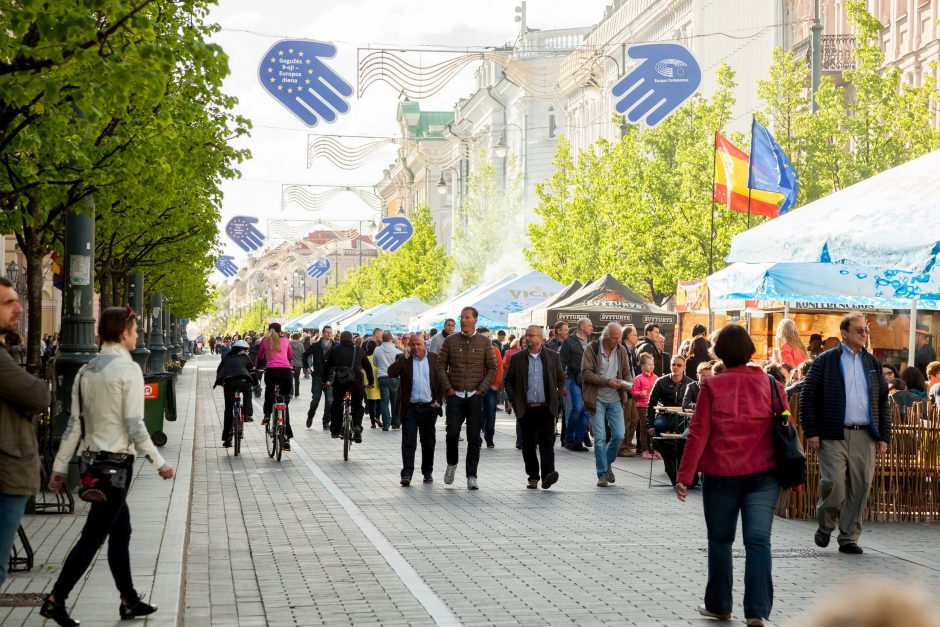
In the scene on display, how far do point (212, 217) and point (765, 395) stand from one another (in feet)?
68.4

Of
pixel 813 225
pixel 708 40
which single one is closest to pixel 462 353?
pixel 813 225

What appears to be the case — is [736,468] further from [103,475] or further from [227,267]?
[227,267]

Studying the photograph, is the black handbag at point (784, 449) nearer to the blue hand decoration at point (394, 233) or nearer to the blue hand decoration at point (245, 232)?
the blue hand decoration at point (245, 232)

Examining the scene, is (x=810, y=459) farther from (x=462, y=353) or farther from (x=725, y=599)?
(x=725, y=599)

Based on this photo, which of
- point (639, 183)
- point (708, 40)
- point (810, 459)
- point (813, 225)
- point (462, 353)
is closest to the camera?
point (813, 225)

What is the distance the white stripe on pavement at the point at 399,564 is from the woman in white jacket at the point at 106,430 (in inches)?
70.6

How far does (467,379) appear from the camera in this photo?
15.2 metres

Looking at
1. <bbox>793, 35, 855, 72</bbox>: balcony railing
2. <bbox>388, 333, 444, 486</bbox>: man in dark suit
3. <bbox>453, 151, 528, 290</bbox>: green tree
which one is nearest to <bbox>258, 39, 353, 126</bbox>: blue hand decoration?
<bbox>388, 333, 444, 486</bbox>: man in dark suit

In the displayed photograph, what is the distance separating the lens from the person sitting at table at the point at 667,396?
52.5ft

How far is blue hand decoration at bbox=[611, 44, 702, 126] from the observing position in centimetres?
2788

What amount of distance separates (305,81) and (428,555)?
13.0 meters

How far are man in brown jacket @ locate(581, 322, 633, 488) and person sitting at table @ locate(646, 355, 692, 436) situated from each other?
0.35 m

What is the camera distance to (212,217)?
1071 inches

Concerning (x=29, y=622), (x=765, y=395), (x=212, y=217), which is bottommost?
(x=29, y=622)
